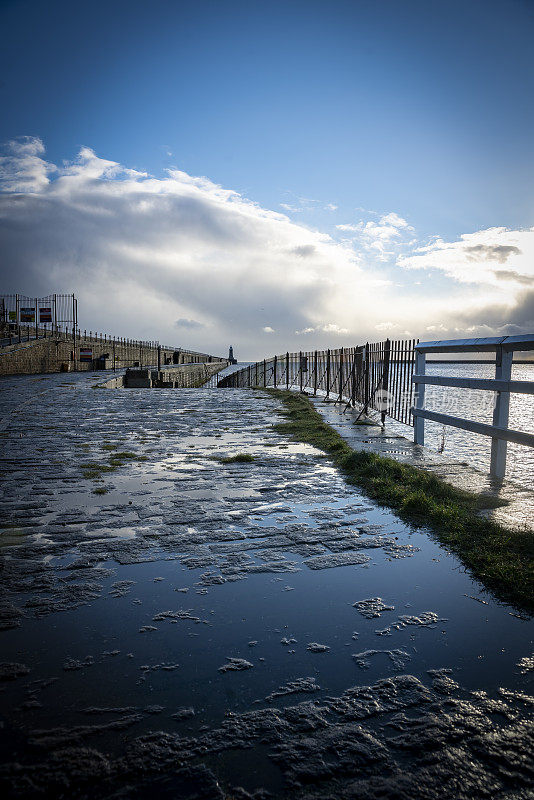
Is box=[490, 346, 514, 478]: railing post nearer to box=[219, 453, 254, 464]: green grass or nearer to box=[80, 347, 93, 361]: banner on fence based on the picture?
box=[219, 453, 254, 464]: green grass

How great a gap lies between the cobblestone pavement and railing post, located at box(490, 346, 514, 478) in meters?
2.08

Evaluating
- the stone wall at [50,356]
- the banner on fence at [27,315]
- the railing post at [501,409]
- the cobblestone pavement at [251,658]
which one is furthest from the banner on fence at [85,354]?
the railing post at [501,409]

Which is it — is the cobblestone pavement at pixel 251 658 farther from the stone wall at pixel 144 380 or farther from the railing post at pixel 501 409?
Answer: the stone wall at pixel 144 380

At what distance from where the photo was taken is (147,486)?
5.88 meters

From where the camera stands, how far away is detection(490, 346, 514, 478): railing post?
607 centimetres

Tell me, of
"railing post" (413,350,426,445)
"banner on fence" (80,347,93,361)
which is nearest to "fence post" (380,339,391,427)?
"railing post" (413,350,426,445)

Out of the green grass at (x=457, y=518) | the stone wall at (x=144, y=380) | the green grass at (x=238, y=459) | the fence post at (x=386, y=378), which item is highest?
the fence post at (x=386, y=378)

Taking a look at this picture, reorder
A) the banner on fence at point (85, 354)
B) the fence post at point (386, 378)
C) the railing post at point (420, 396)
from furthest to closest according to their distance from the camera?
the banner on fence at point (85, 354) < the fence post at point (386, 378) < the railing post at point (420, 396)

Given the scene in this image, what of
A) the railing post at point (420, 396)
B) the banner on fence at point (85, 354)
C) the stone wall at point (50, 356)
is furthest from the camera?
the banner on fence at point (85, 354)

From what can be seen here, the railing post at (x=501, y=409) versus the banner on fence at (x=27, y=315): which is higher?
the banner on fence at (x=27, y=315)

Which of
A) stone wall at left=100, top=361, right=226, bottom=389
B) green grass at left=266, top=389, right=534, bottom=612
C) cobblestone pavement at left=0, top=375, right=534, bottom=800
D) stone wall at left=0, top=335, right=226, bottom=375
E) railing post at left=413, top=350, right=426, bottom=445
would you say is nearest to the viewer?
cobblestone pavement at left=0, top=375, right=534, bottom=800

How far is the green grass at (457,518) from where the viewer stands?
3.31 meters

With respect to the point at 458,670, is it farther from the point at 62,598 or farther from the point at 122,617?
the point at 62,598

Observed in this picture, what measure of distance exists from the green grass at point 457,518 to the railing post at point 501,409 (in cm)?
91
